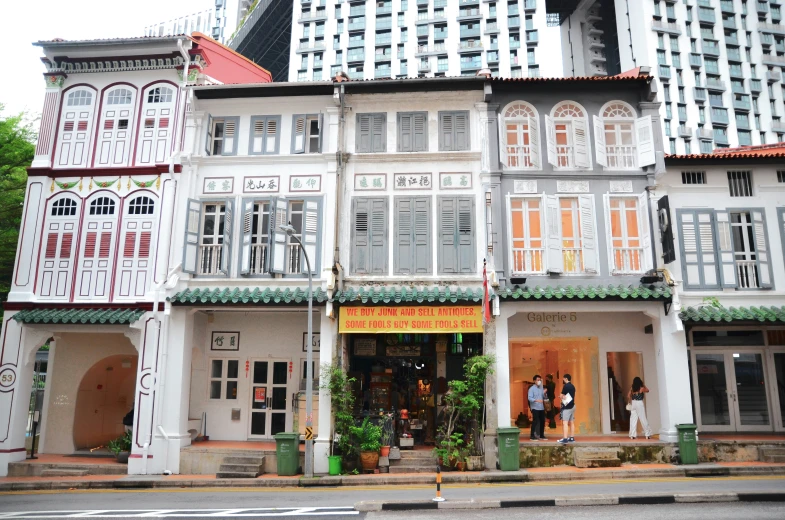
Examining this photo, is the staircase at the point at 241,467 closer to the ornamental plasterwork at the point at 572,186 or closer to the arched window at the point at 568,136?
the ornamental plasterwork at the point at 572,186

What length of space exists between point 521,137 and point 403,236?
472cm

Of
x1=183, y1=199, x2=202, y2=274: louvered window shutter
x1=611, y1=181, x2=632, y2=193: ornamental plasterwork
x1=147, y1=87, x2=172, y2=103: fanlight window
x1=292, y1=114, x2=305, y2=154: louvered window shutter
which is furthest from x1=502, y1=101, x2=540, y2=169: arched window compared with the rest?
x1=147, y1=87, x2=172, y2=103: fanlight window

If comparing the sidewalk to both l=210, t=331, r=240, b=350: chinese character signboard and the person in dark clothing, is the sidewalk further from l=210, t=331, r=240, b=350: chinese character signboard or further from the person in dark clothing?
l=210, t=331, r=240, b=350: chinese character signboard

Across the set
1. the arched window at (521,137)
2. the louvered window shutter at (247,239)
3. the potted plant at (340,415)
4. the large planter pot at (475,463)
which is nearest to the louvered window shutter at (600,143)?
the arched window at (521,137)

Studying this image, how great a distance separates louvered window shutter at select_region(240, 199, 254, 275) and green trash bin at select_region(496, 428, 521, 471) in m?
8.45

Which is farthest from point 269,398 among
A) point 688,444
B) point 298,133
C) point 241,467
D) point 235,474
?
point 688,444

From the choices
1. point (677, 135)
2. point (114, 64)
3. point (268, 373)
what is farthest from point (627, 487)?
point (677, 135)

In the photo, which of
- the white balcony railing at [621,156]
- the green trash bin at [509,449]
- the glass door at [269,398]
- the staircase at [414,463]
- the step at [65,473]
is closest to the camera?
the green trash bin at [509,449]

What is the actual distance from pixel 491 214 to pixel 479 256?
4.15 ft

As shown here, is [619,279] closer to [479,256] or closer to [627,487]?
[479,256]

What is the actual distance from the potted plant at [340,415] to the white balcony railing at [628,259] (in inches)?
331

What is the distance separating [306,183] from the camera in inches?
663

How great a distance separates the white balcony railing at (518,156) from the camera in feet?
54.8

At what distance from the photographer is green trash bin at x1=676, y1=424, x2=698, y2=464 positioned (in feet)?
47.1
